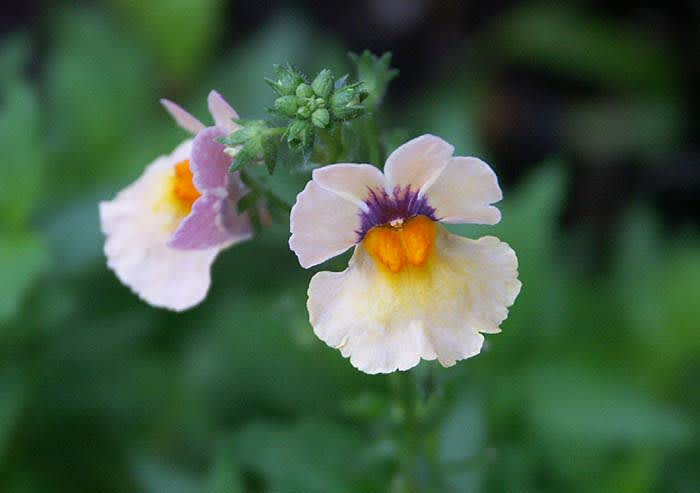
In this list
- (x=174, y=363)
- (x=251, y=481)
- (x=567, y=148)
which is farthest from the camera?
(x=567, y=148)

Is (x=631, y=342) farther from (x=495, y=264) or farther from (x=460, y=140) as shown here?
(x=495, y=264)

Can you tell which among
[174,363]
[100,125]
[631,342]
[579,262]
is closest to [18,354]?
[174,363]

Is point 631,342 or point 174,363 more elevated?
point 174,363

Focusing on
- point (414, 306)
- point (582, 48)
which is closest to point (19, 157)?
point (414, 306)

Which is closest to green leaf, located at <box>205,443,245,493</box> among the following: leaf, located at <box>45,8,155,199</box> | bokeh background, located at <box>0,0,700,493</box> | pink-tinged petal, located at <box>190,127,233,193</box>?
bokeh background, located at <box>0,0,700,493</box>

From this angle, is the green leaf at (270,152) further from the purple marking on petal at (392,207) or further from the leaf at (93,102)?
the leaf at (93,102)

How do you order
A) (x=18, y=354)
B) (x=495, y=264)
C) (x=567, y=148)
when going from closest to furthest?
(x=495, y=264) < (x=18, y=354) < (x=567, y=148)

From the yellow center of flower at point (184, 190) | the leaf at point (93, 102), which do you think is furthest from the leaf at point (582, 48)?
the yellow center of flower at point (184, 190)
